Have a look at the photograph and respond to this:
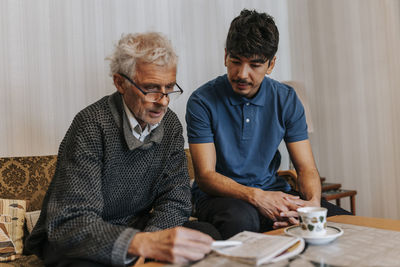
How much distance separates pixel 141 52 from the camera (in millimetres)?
1276

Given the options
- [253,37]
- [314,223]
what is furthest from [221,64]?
[314,223]

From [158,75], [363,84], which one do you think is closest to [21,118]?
[158,75]

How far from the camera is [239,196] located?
1591 mm

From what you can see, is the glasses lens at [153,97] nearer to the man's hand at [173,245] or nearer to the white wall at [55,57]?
the man's hand at [173,245]

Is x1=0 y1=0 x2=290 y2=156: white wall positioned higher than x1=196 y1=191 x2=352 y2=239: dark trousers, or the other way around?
x1=0 y1=0 x2=290 y2=156: white wall

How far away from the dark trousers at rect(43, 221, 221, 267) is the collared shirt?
38cm

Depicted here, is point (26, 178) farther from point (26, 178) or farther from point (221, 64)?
point (221, 64)

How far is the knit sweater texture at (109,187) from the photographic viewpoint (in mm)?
1069

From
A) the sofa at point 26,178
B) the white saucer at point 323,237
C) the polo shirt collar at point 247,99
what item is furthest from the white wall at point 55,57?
the white saucer at point 323,237

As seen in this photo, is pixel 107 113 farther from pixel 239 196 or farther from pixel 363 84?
pixel 363 84

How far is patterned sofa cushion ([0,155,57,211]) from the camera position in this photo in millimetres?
1793

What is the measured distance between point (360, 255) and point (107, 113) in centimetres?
92

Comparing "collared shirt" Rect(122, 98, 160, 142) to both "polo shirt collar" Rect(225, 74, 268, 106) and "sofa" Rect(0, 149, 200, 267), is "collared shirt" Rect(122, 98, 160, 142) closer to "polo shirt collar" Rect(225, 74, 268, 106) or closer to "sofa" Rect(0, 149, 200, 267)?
"polo shirt collar" Rect(225, 74, 268, 106)

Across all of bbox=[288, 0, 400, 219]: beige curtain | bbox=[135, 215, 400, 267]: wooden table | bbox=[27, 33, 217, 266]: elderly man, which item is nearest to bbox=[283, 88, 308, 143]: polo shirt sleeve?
bbox=[135, 215, 400, 267]: wooden table
